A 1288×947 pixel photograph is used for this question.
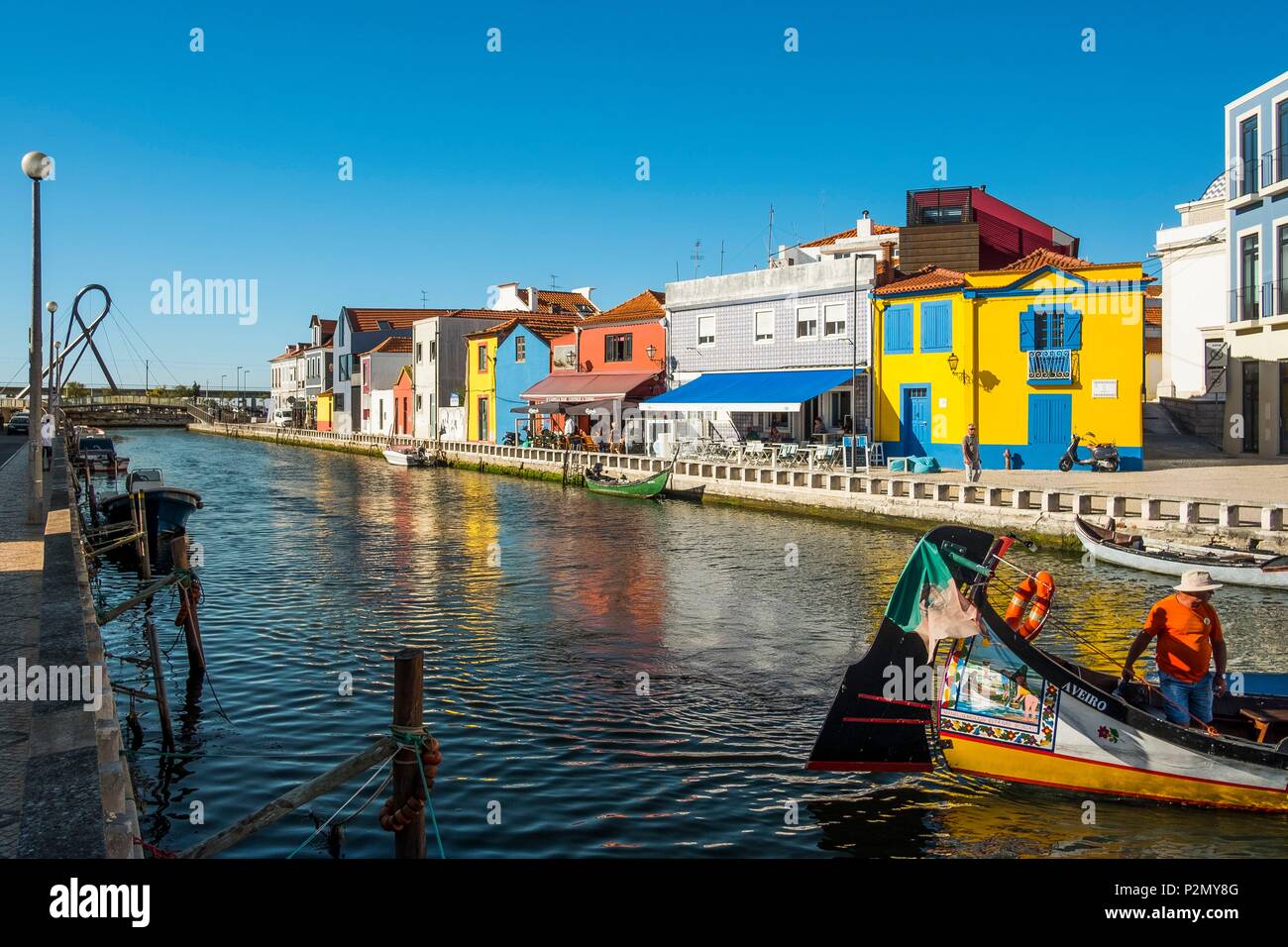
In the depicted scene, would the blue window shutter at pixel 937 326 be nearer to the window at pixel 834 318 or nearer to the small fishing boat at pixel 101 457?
the window at pixel 834 318

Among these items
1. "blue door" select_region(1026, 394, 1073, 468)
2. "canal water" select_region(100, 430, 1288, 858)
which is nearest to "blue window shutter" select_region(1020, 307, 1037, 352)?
"blue door" select_region(1026, 394, 1073, 468)

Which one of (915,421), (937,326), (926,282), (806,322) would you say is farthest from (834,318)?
(915,421)

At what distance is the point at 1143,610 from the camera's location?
65.4 feet

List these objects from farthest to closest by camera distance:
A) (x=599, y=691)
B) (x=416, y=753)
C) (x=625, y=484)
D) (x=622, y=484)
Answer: (x=622, y=484)
(x=625, y=484)
(x=599, y=691)
(x=416, y=753)

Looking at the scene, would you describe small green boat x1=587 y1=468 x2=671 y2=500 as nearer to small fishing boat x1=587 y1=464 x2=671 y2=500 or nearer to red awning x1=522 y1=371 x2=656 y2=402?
small fishing boat x1=587 y1=464 x2=671 y2=500

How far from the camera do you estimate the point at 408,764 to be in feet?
23.6

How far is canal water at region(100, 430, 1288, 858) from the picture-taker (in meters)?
10.1

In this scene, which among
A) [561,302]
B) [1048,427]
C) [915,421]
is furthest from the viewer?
[561,302]

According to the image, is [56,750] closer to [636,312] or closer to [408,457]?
[636,312]

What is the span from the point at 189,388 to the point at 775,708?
18411cm

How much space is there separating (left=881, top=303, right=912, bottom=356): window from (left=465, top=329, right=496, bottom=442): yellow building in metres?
30.4

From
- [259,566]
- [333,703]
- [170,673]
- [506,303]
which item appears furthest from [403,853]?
[506,303]

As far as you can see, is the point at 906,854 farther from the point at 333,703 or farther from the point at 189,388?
the point at 189,388

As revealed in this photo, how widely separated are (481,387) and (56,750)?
6134 centimetres
